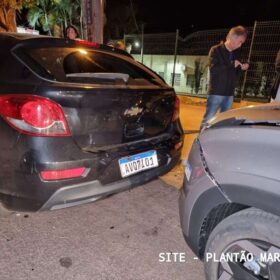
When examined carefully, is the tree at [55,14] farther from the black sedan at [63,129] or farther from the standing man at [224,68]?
the black sedan at [63,129]

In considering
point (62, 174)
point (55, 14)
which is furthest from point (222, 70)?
point (55, 14)

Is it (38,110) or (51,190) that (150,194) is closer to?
(51,190)

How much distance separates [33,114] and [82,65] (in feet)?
4.32

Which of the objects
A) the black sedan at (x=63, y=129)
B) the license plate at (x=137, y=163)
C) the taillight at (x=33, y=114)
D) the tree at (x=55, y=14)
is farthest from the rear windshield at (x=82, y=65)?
the tree at (x=55, y=14)

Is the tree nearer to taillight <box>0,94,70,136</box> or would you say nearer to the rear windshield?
the rear windshield

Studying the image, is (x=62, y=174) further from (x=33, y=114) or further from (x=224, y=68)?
(x=224, y=68)

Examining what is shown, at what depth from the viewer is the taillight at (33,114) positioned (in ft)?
6.42

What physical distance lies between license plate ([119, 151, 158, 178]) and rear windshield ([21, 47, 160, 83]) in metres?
0.64

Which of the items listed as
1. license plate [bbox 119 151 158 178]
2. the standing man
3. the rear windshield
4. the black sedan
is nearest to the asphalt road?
the black sedan

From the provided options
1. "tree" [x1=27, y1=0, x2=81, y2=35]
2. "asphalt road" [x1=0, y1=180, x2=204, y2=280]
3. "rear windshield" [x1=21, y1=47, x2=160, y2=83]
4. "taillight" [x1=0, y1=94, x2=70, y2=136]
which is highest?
"tree" [x1=27, y1=0, x2=81, y2=35]

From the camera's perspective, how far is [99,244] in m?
2.40

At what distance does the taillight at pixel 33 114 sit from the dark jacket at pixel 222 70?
9.73ft

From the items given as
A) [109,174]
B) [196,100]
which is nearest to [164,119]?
[109,174]

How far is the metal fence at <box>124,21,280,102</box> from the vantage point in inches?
285
